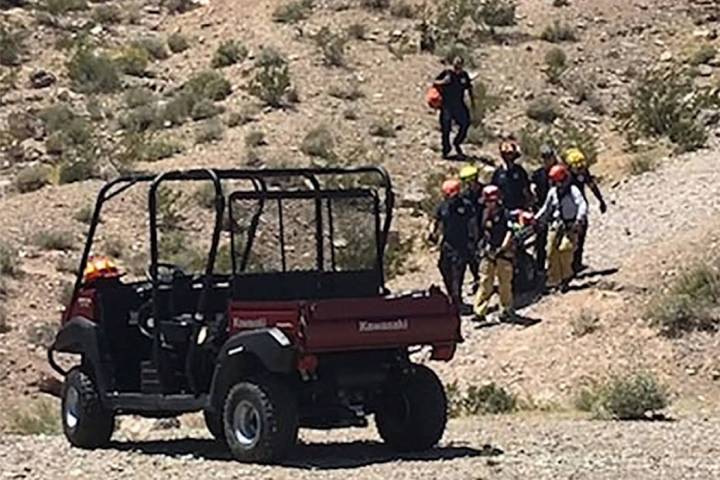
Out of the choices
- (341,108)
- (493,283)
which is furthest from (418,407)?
(341,108)

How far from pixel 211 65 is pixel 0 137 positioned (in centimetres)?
663

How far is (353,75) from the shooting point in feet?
142

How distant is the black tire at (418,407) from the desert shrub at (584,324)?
360 inches

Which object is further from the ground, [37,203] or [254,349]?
[254,349]

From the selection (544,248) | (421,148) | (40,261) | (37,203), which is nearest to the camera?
(544,248)

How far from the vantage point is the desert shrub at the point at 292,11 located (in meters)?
47.2

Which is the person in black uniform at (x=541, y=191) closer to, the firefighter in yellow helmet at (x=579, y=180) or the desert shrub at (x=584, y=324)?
the firefighter in yellow helmet at (x=579, y=180)

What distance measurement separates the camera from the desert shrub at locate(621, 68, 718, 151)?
3678cm

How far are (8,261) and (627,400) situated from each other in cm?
1413

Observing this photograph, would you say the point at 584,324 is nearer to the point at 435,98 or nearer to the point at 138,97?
the point at 435,98

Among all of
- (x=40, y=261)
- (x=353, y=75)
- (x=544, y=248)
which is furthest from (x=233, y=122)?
(x=544, y=248)

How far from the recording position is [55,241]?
33.3m

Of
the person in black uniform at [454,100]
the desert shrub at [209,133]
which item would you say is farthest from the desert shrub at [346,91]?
the person in black uniform at [454,100]

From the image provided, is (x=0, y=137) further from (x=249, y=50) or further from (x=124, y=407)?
(x=124, y=407)
